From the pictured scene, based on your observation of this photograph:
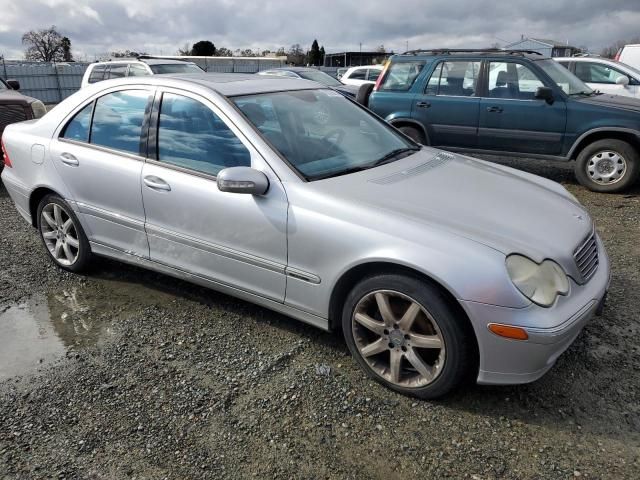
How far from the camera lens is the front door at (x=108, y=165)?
3.62 meters

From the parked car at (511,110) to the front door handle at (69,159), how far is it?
391cm

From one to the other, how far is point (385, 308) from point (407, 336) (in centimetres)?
18

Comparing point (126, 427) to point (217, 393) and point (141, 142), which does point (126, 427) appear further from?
point (141, 142)

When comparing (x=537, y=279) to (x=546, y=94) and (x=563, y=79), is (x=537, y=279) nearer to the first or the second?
(x=546, y=94)

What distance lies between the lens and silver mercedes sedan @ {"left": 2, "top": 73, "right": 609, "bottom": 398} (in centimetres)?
253

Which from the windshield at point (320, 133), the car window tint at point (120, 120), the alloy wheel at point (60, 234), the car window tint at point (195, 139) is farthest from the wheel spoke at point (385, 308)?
the alloy wheel at point (60, 234)

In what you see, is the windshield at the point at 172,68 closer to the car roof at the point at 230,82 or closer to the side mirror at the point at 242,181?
the car roof at the point at 230,82

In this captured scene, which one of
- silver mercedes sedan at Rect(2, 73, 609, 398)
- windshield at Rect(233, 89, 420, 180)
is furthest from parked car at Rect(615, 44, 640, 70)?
windshield at Rect(233, 89, 420, 180)

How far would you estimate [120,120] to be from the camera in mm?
3764

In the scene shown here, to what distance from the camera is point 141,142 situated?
358 cm

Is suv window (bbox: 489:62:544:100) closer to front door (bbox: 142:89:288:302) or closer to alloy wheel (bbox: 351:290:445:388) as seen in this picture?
front door (bbox: 142:89:288:302)

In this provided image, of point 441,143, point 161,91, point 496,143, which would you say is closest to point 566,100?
point 496,143

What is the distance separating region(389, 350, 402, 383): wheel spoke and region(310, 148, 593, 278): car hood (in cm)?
71

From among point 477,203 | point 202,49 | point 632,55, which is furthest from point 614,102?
point 202,49
